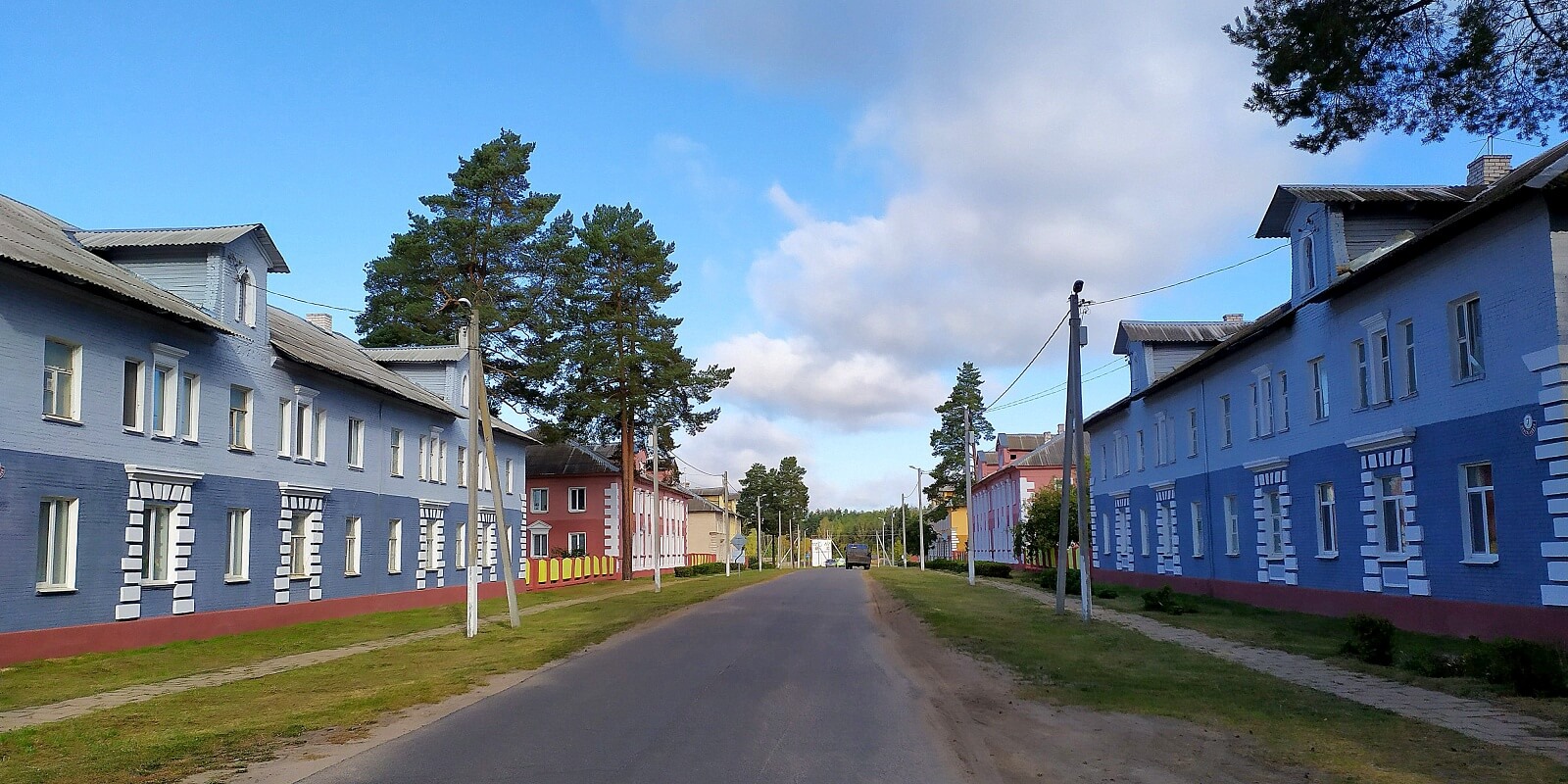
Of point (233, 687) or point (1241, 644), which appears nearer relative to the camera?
point (233, 687)

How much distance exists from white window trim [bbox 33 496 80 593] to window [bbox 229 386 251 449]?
5.45 m

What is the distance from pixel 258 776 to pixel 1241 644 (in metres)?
15.9

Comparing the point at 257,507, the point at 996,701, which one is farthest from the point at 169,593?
the point at 996,701

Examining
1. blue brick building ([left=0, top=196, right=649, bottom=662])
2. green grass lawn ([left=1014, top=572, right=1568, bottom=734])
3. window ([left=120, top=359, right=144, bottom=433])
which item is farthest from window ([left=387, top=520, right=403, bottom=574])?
green grass lawn ([left=1014, top=572, right=1568, bottom=734])

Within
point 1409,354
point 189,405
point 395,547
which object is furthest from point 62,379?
point 1409,354

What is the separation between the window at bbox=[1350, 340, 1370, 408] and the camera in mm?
22516

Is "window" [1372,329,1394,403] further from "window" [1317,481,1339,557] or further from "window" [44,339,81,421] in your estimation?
"window" [44,339,81,421]

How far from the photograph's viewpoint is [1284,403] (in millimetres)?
27188

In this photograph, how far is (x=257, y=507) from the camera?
25516 millimetres

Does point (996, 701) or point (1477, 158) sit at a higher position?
point (1477, 158)

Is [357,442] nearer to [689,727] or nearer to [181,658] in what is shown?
[181,658]

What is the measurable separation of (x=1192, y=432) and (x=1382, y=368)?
44.8 feet

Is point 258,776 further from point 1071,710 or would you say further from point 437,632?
point 437,632

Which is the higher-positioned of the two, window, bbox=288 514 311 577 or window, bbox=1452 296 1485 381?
window, bbox=1452 296 1485 381
